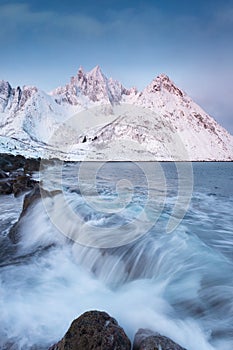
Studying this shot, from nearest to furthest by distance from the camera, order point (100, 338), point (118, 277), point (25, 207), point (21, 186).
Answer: point (100, 338) → point (118, 277) → point (25, 207) → point (21, 186)

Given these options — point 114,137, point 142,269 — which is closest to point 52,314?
point 142,269

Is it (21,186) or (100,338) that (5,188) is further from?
(100,338)

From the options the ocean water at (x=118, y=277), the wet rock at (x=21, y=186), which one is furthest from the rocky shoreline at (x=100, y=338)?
the wet rock at (x=21, y=186)

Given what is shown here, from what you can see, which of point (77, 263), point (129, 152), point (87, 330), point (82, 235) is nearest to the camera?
point (87, 330)

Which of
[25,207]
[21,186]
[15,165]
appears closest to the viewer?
[25,207]

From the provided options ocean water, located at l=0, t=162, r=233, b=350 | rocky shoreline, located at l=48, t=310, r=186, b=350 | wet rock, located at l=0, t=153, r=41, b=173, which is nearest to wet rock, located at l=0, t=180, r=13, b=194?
ocean water, located at l=0, t=162, r=233, b=350

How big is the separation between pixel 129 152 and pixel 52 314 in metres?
144

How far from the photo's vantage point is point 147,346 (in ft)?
7.52

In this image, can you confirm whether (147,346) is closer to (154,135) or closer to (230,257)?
(230,257)

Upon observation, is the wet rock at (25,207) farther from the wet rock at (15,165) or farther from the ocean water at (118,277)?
the wet rock at (15,165)

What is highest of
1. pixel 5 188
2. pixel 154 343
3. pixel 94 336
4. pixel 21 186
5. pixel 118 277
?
Result: pixel 21 186

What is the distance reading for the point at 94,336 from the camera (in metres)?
2.23

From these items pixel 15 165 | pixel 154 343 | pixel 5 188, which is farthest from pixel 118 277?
pixel 15 165

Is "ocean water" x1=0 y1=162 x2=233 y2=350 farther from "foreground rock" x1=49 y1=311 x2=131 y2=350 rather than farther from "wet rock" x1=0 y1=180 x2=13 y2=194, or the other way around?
"wet rock" x1=0 y1=180 x2=13 y2=194
